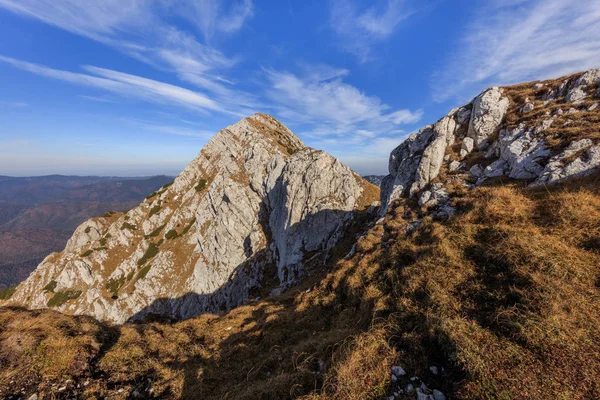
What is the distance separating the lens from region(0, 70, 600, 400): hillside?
6434 millimetres

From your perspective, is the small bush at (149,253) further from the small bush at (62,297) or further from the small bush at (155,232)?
the small bush at (62,297)

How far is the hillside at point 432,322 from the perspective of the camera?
6.43 meters

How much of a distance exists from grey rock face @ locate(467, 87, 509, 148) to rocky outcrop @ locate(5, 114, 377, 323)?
81.7ft

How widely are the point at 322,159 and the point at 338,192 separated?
9.69 m

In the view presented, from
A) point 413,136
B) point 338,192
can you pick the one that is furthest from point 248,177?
point 413,136

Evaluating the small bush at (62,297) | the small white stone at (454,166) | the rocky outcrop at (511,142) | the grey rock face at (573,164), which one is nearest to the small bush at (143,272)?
the small bush at (62,297)

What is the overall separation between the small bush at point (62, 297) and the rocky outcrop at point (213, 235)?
0.36 m

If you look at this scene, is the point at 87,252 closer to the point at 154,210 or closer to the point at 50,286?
the point at 50,286

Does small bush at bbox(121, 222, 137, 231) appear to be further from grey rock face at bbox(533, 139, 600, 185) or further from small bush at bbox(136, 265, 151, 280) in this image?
grey rock face at bbox(533, 139, 600, 185)

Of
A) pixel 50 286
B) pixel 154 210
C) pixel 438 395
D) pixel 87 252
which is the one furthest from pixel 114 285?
pixel 438 395

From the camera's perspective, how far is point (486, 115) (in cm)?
2127

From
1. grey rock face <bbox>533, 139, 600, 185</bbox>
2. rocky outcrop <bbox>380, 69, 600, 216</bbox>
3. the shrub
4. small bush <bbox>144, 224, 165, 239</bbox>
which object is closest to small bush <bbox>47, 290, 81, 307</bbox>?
the shrub

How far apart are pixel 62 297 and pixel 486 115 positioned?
122m

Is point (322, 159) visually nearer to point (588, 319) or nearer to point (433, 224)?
point (433, 224)
